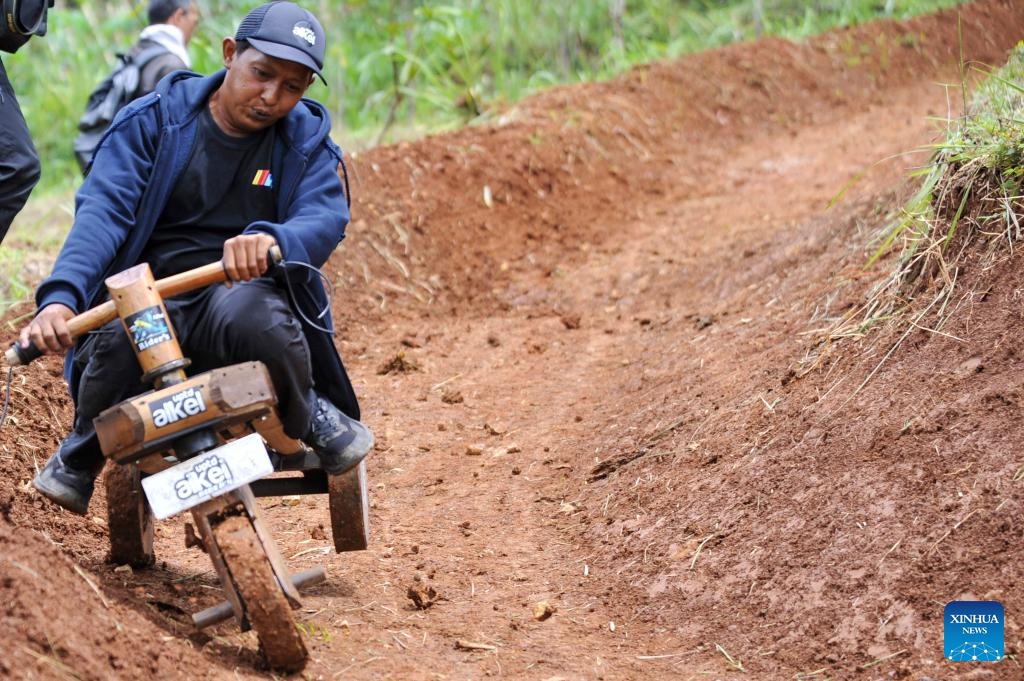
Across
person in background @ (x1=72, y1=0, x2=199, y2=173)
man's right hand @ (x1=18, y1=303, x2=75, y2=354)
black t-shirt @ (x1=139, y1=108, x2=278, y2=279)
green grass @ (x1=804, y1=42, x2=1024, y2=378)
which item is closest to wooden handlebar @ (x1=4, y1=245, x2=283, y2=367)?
man's right hand @ (x1=18, y1=303, x2=75, y2=354)

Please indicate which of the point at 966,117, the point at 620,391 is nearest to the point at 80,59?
the point at 620,391

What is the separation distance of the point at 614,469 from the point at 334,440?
133 cm

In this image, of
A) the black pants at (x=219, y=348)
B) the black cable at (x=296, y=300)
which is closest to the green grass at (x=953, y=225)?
the black cable at (x=296, y=300)

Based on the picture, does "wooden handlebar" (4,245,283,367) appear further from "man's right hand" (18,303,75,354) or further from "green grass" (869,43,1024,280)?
"green grass" (869,43,1024,280)

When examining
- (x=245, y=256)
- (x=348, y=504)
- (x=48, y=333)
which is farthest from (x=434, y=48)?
(x=48, y=333)

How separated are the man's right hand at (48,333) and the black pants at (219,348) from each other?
0.27 m

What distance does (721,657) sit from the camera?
318 cm

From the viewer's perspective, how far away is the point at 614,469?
437 cm

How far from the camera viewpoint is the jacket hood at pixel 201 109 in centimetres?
337

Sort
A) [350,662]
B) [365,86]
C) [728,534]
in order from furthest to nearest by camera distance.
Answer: [365,86], [728,534], [350,662]

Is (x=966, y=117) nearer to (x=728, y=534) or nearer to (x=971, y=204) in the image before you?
(x=971, y=204)

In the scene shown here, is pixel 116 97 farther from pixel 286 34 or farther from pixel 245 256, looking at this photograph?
pixel 245 256

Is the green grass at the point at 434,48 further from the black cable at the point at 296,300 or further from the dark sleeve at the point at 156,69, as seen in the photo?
the black cable at the point at 296,300

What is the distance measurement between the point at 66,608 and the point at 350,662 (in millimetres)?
752
